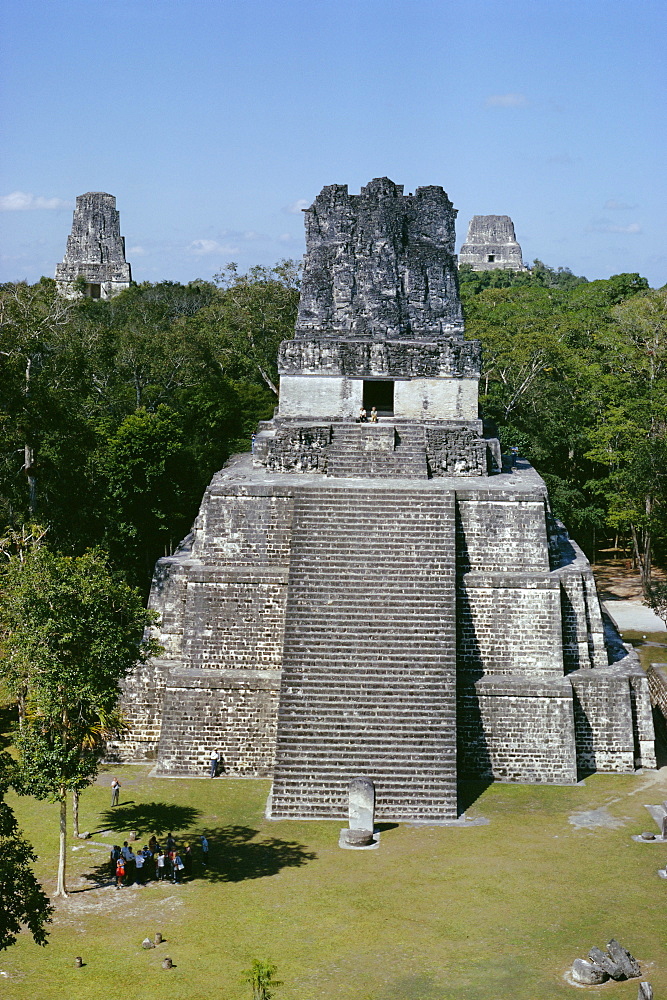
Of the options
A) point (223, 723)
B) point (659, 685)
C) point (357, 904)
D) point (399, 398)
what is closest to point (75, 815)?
point (223, 723)

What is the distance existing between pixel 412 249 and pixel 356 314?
6.54 ft

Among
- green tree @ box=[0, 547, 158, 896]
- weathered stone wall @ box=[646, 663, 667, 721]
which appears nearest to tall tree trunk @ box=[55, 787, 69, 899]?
green tree @ box=[0, 547, 158, 896]

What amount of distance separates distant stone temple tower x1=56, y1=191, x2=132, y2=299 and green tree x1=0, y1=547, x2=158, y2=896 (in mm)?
44308

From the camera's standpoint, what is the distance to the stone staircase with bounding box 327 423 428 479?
21.8 metres

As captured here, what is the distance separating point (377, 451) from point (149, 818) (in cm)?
820

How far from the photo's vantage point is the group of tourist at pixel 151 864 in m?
15.2

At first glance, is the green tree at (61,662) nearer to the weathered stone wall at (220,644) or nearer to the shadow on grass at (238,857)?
the shadow on grass at (238,857)

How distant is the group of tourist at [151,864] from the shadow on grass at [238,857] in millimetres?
166

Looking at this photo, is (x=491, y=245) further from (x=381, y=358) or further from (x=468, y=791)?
(x=468, y=791)

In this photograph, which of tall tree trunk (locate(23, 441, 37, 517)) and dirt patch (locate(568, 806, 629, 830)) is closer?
dirt patch (locate(568, 806, 629, 830))

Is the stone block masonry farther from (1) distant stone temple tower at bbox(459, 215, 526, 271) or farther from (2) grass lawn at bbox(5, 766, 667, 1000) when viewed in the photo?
(1) distant stone temple tower at bbox(459, 215, 526, 271)

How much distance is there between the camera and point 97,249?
5819 cm

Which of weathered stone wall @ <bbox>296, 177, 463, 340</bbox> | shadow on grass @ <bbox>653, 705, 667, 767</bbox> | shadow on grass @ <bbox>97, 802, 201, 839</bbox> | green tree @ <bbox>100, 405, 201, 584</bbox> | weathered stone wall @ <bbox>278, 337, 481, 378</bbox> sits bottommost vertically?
shadow on grass @ <bbox>97, 802, 201, 839</bbox>

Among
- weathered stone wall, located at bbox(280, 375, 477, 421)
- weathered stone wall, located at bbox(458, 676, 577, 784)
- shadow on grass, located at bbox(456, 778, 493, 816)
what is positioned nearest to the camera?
shadow on grass, located at bbox(456, 778, 493, 816)
